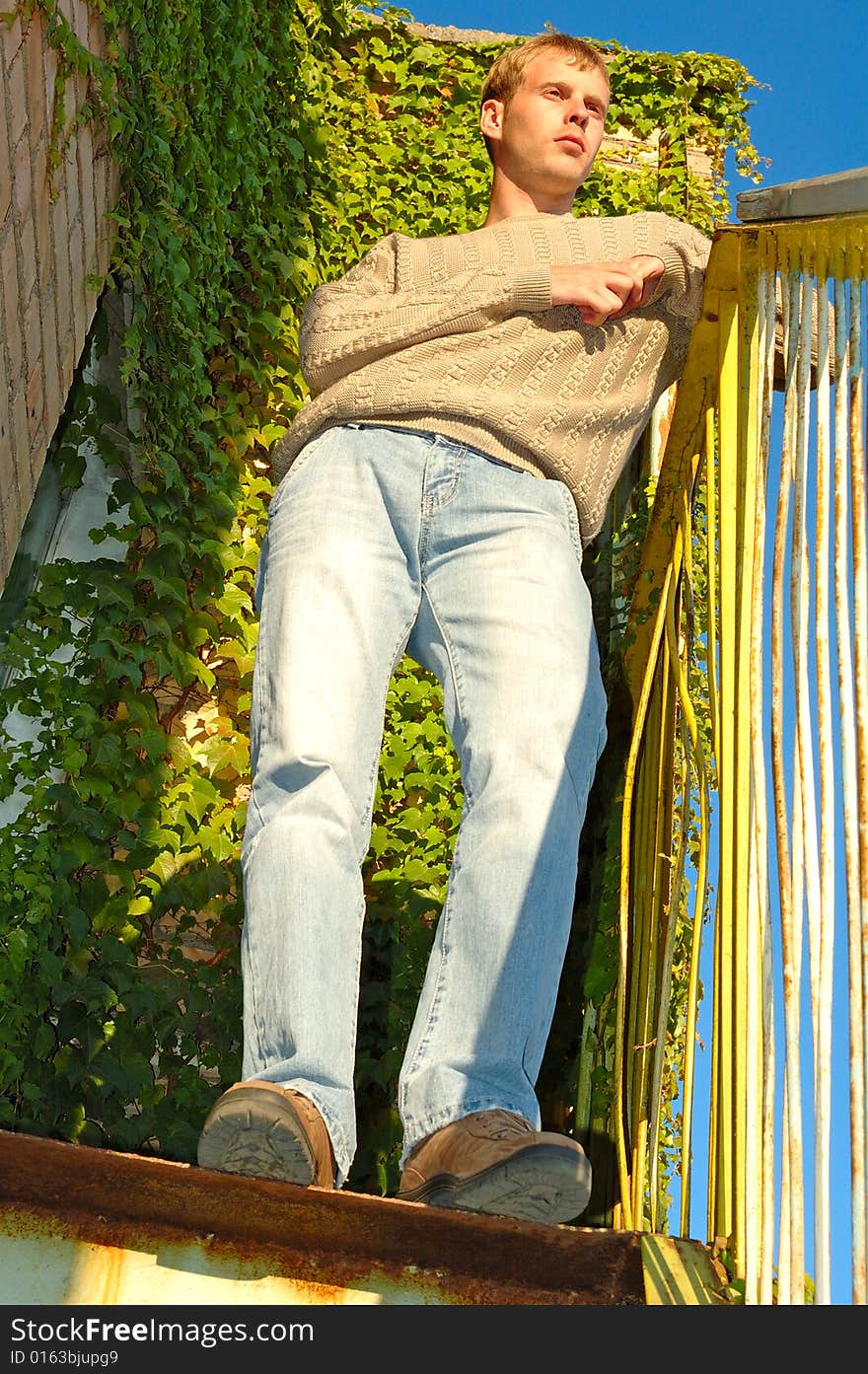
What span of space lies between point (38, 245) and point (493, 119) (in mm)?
890

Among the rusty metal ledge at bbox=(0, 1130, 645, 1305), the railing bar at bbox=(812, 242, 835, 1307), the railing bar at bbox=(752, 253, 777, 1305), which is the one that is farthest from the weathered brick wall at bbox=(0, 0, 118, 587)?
the rusty metal ledge at bbox=(0, 1130, 645, 1305)

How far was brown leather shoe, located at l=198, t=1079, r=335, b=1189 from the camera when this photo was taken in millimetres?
1623

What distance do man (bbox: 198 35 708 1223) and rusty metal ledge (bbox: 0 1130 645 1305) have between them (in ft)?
0.19

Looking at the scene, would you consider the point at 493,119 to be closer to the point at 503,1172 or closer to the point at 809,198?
the point at 809,198

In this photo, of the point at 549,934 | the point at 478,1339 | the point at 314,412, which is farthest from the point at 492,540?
the point at 478,1339

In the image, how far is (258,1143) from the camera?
1.62 m

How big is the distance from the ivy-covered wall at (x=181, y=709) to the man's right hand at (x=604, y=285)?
41.5 inches

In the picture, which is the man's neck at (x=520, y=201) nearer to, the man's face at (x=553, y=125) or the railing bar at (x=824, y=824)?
the man's face at (x=553, y=125)

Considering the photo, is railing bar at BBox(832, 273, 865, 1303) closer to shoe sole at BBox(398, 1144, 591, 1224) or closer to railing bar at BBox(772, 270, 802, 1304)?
railing bar at BBox(772, 270, 802, 1304)

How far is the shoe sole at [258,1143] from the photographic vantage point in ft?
5.32

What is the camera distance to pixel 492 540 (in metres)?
2.26

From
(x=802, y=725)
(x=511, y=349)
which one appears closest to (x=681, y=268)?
(x=511, y=349)

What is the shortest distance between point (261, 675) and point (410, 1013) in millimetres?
1356

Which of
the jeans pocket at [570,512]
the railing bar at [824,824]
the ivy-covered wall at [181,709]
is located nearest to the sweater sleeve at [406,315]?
the jeans pocket at [570,512]
